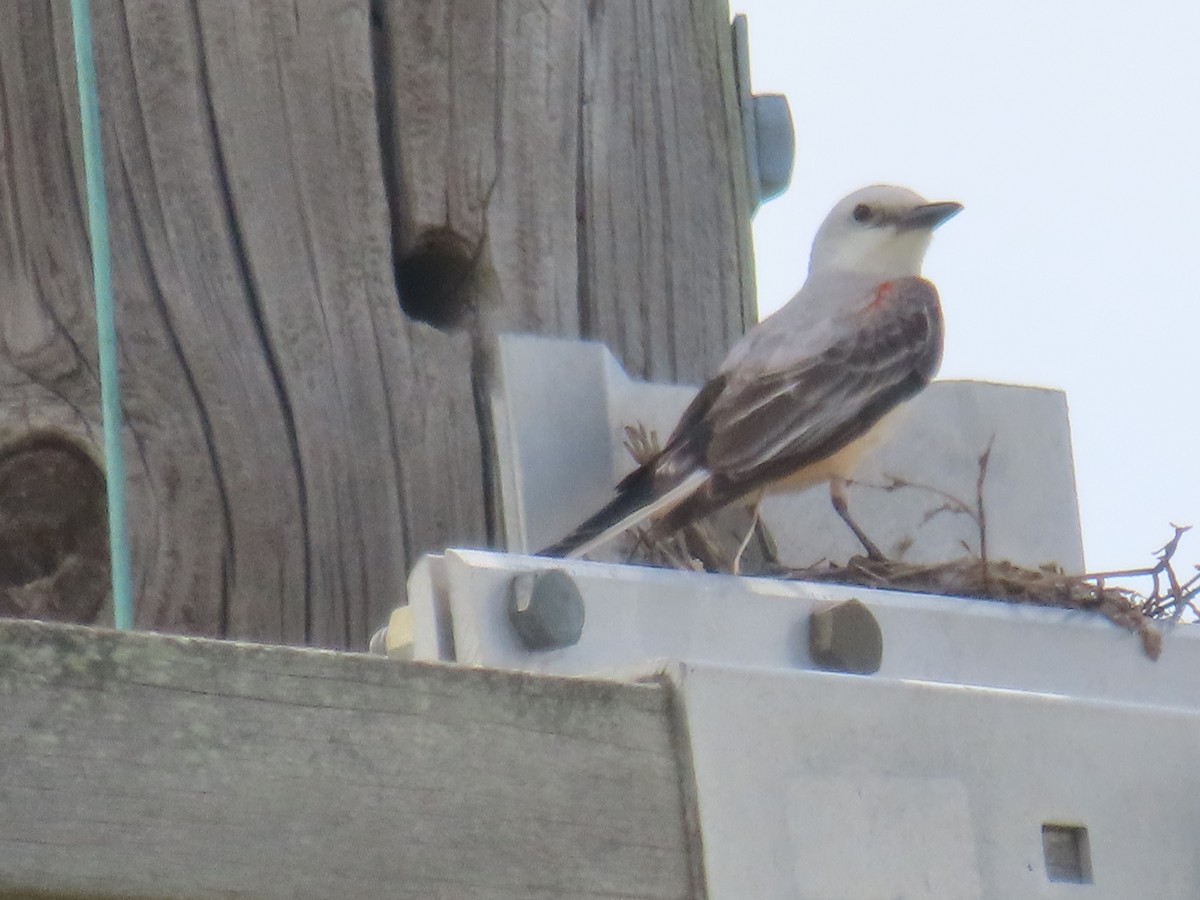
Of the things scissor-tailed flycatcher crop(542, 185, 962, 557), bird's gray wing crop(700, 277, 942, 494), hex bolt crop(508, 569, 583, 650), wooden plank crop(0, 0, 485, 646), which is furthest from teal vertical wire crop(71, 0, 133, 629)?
bird's gray wing crop(700, 277, 942, 494)

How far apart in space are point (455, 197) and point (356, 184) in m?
0.17

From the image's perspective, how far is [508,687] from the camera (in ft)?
5.53

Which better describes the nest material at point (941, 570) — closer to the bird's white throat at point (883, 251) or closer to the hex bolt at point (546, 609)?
the hex bolt at point (546, 609)

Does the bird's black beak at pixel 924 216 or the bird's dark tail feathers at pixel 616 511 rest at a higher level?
the bird's black beak at pixel 924 216

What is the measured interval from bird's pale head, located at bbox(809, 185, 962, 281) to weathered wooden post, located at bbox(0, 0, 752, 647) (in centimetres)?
207

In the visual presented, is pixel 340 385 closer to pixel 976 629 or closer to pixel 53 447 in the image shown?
pixel 53 447

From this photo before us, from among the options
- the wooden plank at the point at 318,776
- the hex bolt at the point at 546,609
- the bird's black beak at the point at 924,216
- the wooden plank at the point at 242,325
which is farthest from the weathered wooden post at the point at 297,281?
the bird's black beak at the point at 924,216

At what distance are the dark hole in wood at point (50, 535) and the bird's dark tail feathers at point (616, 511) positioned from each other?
63cm

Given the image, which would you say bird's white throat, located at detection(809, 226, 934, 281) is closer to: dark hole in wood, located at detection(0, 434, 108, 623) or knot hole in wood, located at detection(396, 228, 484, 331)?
knot hole in wood, located at detection(396, 228, 484, 331)

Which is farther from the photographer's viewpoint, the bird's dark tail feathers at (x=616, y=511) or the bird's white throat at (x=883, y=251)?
the bird's white throat at (x=883, y=251)

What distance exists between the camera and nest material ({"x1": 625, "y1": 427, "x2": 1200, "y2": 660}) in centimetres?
312

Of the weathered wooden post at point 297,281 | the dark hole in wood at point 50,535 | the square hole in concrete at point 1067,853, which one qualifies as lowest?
the square hole in concrete at point 1067,853

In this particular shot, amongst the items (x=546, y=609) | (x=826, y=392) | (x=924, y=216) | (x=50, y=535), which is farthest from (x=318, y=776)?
(x=924, y=216)

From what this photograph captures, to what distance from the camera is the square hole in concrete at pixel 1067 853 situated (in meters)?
1.94
